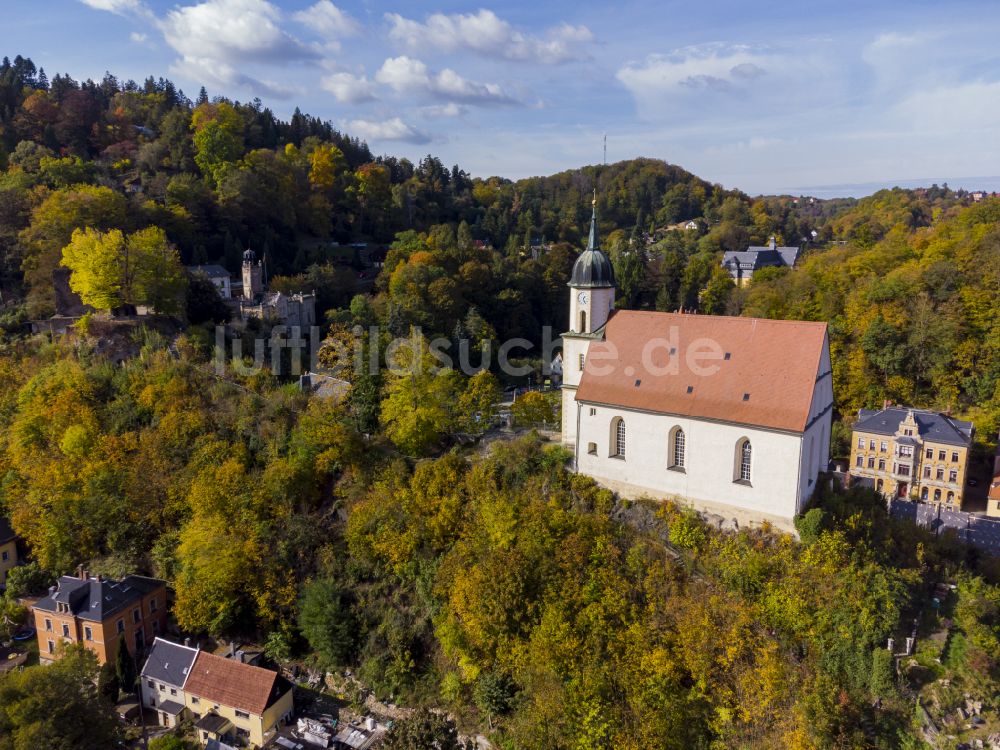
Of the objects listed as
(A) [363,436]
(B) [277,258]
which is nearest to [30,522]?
(A) [363,436]

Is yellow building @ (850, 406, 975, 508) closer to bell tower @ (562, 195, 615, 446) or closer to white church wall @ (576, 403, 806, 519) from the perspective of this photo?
white church wall @ (576, 403, 806, 519)

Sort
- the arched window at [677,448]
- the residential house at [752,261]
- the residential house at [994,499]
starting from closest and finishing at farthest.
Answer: the arched window at [677,448] < the residential house at [994,499] < the residential house at [752,261]

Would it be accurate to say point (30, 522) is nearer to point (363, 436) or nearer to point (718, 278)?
point (363, 436)

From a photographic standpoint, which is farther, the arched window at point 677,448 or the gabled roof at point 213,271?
the gabled roof at point 213,271

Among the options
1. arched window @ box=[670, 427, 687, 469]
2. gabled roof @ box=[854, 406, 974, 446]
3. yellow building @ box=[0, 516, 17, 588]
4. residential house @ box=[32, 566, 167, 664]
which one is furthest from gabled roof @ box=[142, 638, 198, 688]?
gabled roof @ box=[854, 406, 974, 446]

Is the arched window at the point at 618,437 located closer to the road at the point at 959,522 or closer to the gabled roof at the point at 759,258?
the road at the point at 959,522

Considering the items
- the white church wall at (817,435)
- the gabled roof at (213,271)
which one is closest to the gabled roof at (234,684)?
the white church wall at (817,435)
